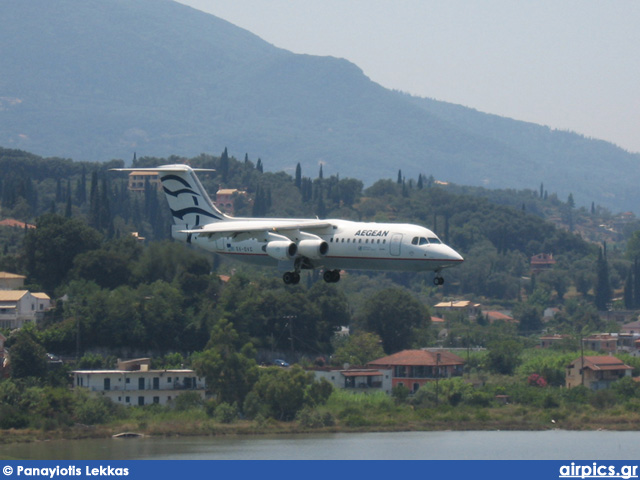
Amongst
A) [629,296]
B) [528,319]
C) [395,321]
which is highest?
[629,296]

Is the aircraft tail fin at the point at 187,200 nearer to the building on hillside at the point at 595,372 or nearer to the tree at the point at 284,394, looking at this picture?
the tree at the point at 284,394

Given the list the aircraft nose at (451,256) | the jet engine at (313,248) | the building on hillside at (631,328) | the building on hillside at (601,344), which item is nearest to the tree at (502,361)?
the building on hillside at (601,344)

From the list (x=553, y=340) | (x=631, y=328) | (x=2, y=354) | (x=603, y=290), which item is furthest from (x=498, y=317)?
(x=2, y=354)

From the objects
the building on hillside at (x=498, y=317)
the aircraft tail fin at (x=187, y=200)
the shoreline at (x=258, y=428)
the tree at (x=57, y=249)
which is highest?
the aircraft tail fin at (x=187, y=200)

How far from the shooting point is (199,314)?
379 feet

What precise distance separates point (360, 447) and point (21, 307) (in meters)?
42.8

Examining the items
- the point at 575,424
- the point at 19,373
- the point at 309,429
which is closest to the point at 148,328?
the point at 19,373

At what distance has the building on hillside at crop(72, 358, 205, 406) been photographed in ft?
315

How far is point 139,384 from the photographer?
96.8 m

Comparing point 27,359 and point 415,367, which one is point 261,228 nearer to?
point 27,359

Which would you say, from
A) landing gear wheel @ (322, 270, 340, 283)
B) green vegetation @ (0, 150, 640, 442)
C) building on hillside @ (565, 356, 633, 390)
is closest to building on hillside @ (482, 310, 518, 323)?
green vegetation @ (0, 150, 640, 442)

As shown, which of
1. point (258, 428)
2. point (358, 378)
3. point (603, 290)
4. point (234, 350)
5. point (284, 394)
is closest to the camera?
point (258, 428)

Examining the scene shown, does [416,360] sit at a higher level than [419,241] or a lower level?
lower

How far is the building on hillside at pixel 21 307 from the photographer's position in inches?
4496
